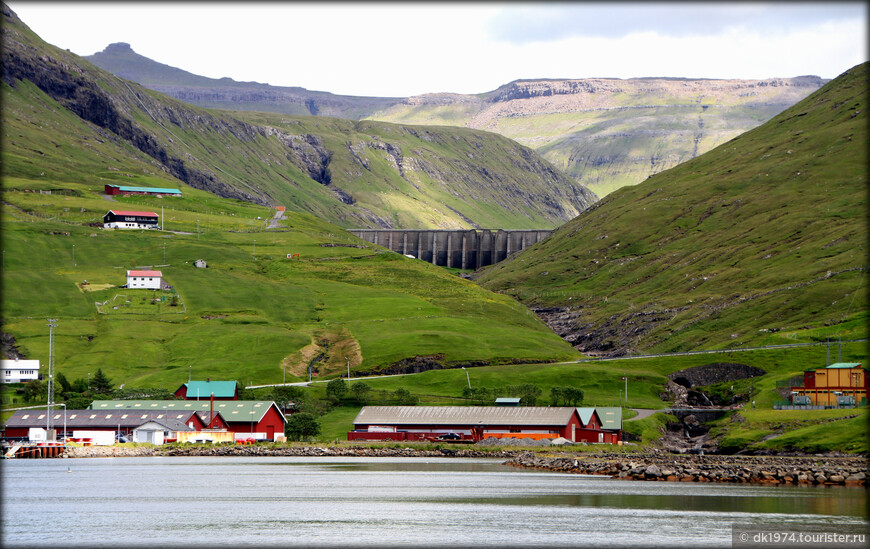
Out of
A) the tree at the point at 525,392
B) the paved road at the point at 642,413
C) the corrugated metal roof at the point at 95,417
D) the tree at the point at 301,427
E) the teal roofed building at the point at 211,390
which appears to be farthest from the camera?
the teal roofed building at the point at 211,390

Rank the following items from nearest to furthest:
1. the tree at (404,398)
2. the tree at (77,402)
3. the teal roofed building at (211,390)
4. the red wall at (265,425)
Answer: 1. the red wall at (265,425)
2. the tree at (77,402)
3. the tree at (404,398)
4. the teal roofed building at (211,390)

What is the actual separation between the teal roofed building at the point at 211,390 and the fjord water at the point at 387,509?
52512 mm

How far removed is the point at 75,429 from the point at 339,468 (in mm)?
46778

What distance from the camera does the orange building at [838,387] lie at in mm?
128125

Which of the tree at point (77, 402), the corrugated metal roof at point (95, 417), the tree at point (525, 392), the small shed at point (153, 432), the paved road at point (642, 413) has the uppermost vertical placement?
the tree at point (525, 392)

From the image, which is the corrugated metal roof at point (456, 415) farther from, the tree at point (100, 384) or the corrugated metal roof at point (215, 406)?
the tree at point (100, 384)

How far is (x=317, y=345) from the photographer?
18538cm

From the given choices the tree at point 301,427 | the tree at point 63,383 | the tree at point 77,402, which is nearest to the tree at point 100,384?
the tree at point 63,383

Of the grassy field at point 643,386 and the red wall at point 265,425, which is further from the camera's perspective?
the red wall at point 265,425

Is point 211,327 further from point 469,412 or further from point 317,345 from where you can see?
point 469,412

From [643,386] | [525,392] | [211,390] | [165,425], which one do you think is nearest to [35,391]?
[211,390]

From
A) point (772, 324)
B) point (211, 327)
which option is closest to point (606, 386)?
point (772, 324)

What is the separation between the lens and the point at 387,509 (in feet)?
215

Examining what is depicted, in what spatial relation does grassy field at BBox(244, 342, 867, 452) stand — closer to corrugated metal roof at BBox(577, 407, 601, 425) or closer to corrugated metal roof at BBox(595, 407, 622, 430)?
corrugated metal roof at BBox(595, 407, 622, 430)
